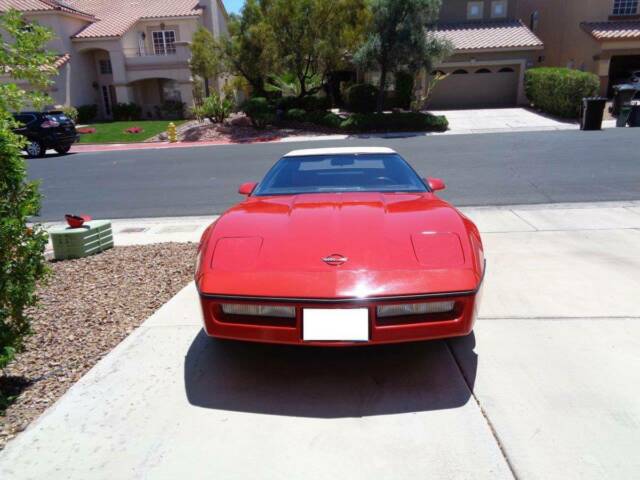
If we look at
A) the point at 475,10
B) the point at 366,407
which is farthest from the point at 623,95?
the point at 366,407

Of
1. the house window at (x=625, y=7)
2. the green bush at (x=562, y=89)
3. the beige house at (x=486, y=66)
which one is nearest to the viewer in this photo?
the green bush at (x=562, y=89)

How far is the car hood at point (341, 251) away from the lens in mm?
2861

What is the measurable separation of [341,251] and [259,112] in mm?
21561

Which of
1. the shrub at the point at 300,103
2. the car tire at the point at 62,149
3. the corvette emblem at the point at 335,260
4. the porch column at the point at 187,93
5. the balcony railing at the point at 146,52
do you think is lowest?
the car tire at the point at 62,149

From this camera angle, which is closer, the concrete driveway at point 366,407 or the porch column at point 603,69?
the concrete driveway at point 366,407

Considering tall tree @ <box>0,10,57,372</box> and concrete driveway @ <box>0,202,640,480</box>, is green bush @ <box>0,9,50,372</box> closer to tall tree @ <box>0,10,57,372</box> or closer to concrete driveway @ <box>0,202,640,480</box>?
tall tree @ <box>0,10,57,372</box>

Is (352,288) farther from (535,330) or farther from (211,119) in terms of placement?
(211,119)

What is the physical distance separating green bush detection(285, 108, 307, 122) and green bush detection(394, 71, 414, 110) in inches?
214

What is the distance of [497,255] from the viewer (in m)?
5.55

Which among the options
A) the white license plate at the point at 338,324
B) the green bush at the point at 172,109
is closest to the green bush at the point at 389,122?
the green bush at the point at 172,109

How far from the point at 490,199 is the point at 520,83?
22.8 m

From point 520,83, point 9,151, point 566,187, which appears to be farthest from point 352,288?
point 520,83

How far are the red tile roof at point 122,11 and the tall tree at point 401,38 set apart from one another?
13.6 m

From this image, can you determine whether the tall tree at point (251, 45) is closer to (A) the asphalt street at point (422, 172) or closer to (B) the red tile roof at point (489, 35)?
(A) the asphalt street at point (422, 172)
